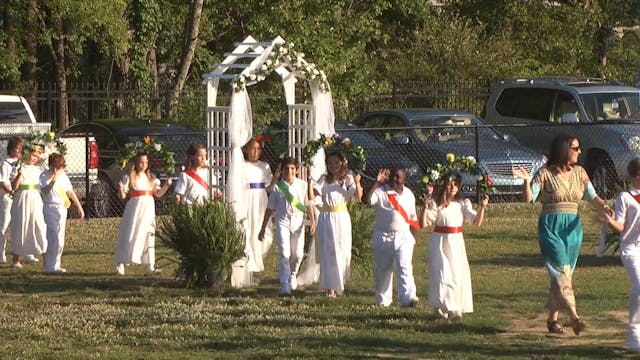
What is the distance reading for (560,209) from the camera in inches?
512

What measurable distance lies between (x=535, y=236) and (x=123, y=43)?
13.9 m

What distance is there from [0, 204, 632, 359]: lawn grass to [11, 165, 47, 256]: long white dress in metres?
0.31

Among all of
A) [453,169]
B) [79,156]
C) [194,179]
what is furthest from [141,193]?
[79,156]

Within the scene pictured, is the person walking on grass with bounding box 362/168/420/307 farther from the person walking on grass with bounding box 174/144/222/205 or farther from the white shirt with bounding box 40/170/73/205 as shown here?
the white shirt with bounding box 40/170/73/205

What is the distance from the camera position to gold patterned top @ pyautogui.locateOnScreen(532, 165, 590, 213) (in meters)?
13.0

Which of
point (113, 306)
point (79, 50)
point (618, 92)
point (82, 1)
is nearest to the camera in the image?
point (113, 306)

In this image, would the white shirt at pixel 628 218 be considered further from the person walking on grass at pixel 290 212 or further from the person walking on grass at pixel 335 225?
the person walking on grass at pixel 290 212

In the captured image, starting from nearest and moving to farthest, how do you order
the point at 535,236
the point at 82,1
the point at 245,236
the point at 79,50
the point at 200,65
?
the point at 245,236 < the point at 535,236 < the point at 82,1 < the point at 79,50 < the point at 200,65

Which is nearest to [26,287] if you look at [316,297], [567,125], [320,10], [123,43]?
[316,297]

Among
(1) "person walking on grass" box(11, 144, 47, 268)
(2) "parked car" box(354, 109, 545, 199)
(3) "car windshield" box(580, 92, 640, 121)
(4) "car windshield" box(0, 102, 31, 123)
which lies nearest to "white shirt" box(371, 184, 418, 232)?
(1) "person walking on grass" box(11, 144, 47, 268)

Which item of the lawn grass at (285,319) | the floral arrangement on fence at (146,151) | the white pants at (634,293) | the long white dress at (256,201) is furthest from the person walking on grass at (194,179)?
the white pants at (634,293)

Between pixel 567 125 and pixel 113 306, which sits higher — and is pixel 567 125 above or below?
above

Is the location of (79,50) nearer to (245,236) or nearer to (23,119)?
(23,119)

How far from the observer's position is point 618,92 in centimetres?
2659
